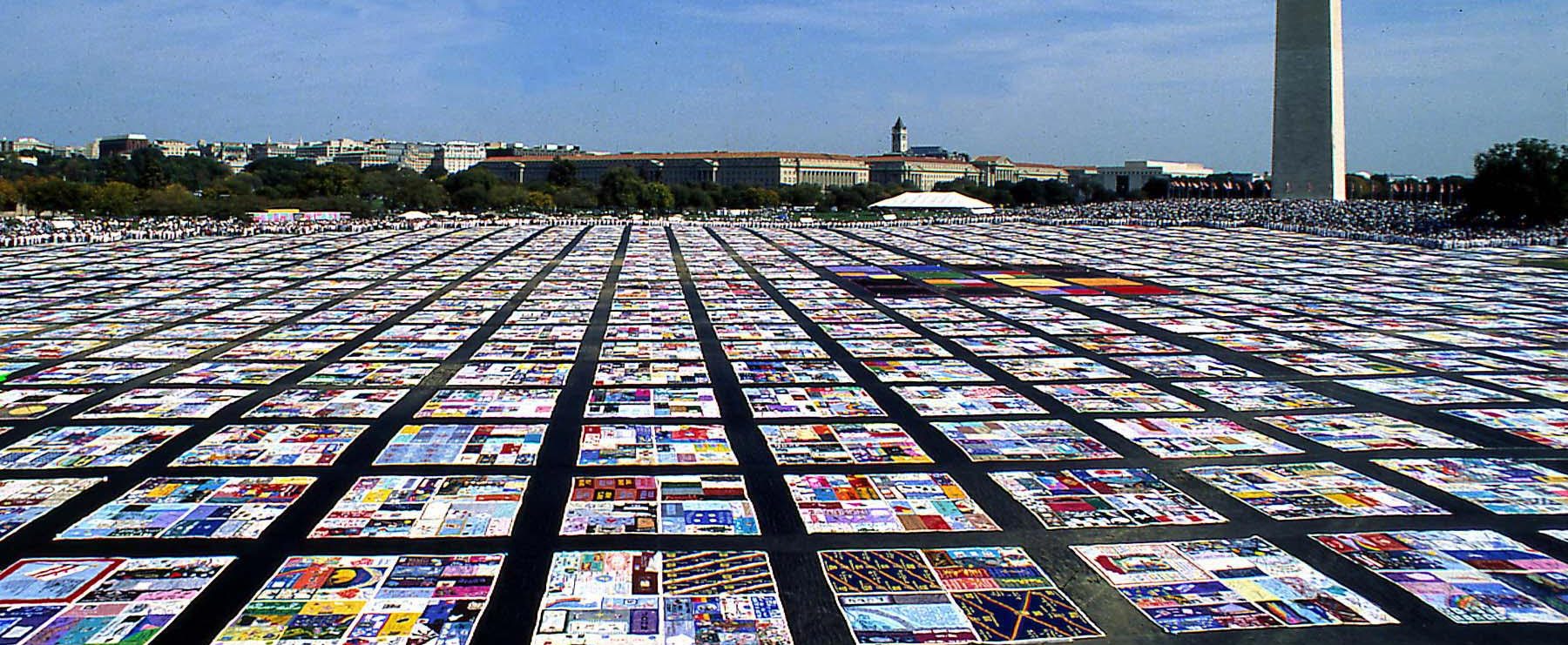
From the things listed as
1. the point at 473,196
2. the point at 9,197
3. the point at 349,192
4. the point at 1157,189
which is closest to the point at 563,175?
the point at 473,196

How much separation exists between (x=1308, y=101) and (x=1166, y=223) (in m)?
11.7

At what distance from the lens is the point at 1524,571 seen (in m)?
7.88

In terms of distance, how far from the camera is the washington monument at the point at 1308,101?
221ft

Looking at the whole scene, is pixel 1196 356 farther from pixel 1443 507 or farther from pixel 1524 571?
pixel 1524 571

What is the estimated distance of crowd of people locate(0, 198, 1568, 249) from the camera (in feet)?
156

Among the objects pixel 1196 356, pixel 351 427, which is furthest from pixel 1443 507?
pixel 351 427

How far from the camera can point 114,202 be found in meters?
70.9

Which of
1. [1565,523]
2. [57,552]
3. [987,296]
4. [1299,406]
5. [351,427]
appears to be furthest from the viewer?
[987,296]

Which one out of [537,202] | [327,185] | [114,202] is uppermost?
[327,185]

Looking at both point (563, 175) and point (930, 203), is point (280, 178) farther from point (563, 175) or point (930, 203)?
point (930, 203)

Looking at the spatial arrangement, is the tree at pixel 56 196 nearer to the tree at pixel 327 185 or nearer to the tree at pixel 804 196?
the tree at pixel 327 185

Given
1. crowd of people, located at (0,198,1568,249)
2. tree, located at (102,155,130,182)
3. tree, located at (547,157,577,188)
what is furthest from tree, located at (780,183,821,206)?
tree, located at (102,155,130,182)

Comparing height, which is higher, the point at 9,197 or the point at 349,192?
the point at 349,192

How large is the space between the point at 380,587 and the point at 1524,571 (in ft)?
26.3
